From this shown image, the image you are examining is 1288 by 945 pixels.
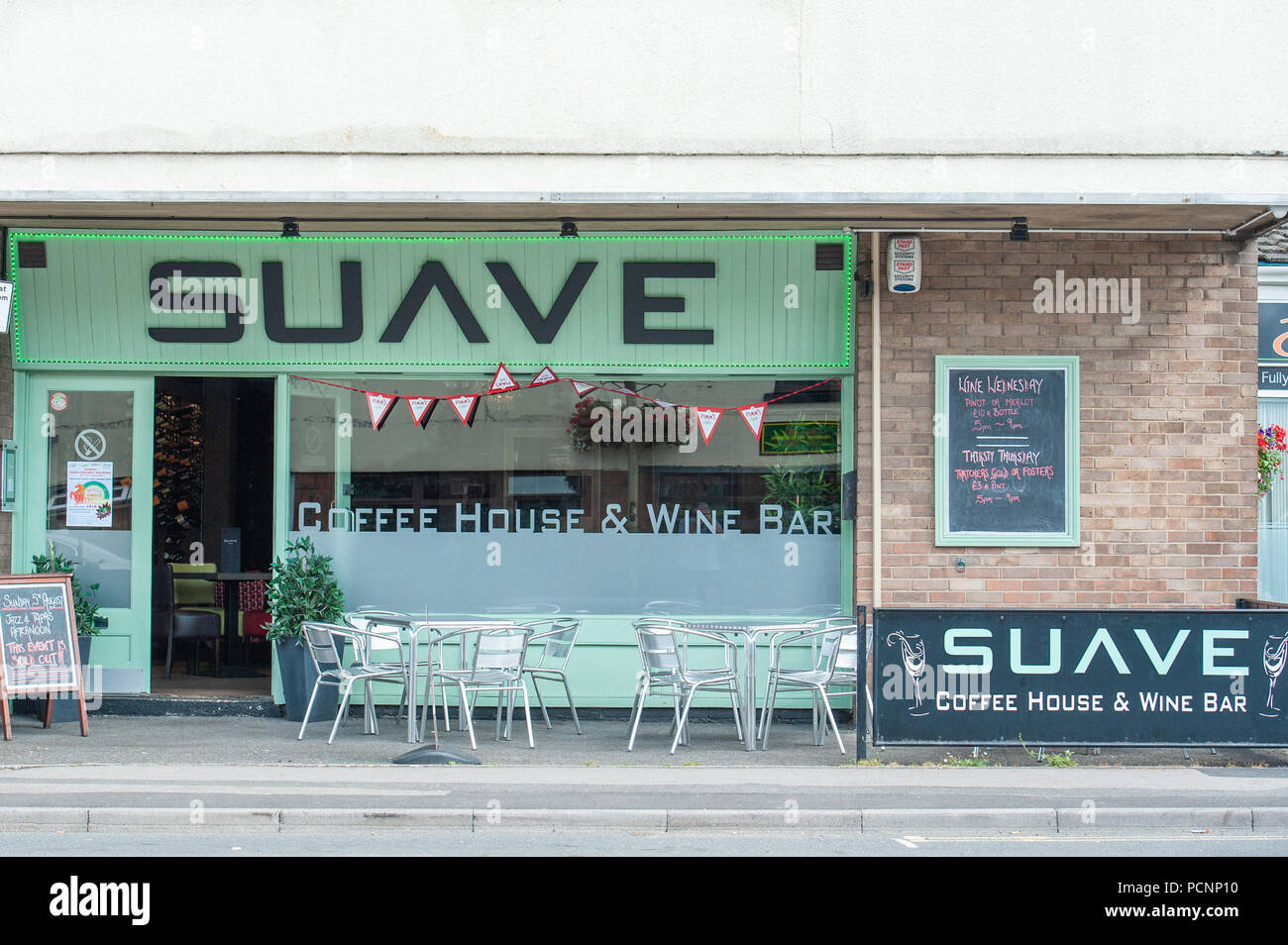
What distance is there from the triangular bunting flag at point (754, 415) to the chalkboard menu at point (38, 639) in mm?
5351

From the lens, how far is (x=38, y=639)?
387 inches

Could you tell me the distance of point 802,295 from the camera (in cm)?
1071

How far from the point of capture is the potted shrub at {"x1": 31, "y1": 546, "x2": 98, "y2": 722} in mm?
10406

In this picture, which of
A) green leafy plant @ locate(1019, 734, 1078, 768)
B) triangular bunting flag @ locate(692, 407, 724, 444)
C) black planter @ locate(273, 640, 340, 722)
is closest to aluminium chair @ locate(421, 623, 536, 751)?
black planter @ locate(273, 640, 340, 722)

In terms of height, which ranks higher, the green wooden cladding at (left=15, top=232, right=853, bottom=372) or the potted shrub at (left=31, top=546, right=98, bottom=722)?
the green wooden cladding at (left=15, top=232, right=853, bottom=372)

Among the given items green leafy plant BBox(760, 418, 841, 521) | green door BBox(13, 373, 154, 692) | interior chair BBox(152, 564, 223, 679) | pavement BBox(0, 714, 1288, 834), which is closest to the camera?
pavement BBox(0, 714, 1288, 834)

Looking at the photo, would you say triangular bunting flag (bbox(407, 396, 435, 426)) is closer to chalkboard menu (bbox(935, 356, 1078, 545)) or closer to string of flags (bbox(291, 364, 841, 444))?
string of flags (bbox(291, 364, 841, 444))

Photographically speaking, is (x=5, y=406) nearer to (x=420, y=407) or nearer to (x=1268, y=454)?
(x=420, y=407)

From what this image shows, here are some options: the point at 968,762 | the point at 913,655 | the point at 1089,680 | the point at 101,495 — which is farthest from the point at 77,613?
the point at 1089,680

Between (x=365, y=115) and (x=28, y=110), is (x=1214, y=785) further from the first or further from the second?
(x=28, y=110)

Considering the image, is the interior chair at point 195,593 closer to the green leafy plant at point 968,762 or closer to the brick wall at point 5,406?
the brick wall at point 5,406

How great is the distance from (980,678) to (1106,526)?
8.24ft

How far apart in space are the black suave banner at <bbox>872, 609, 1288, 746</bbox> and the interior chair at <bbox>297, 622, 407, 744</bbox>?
11.8 ft

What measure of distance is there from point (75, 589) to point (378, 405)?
2.83 metres
